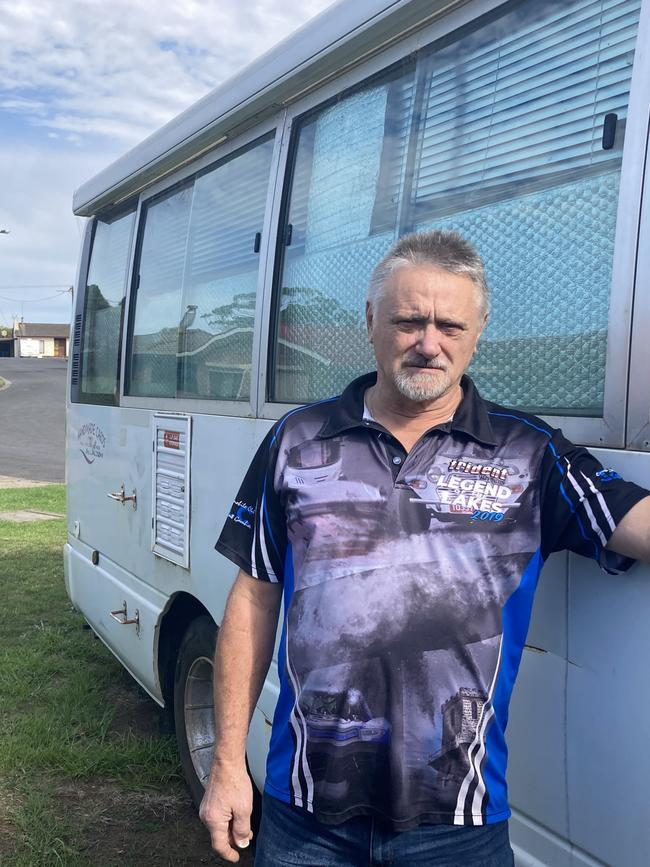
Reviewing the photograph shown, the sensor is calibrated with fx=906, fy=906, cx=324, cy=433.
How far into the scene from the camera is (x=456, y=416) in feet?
6.30

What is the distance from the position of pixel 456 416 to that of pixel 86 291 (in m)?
3.59

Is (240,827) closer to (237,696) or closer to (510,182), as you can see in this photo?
(237,696)

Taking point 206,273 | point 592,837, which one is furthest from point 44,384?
point 592,837

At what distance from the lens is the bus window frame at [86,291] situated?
14.3 ft

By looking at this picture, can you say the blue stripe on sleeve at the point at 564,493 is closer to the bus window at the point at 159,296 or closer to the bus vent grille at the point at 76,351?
the bus window at the point at 159,296

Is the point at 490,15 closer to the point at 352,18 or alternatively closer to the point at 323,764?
the point at 352,18

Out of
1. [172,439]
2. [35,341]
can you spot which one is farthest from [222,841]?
[35,341]

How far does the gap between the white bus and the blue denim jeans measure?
0.21 m

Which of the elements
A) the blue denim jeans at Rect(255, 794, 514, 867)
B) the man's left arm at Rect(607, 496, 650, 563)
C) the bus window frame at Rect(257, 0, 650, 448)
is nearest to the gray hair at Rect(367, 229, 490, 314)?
the bus window frame at Rect(257, 0, 650, 448)

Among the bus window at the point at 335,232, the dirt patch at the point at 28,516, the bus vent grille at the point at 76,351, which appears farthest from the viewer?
the dirt patch at the point at 28,516

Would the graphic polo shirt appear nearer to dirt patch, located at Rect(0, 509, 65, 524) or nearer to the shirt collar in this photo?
the shirt collar

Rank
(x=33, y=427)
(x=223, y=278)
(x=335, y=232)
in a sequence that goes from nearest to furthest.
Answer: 1. (x=335, y=232)
2. (x=223, y=278)
3. (x=33, y=427)

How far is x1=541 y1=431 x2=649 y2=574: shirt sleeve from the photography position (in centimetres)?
171

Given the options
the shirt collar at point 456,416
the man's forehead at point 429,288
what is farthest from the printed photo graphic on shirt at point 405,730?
the man's forehead at point 429,288
